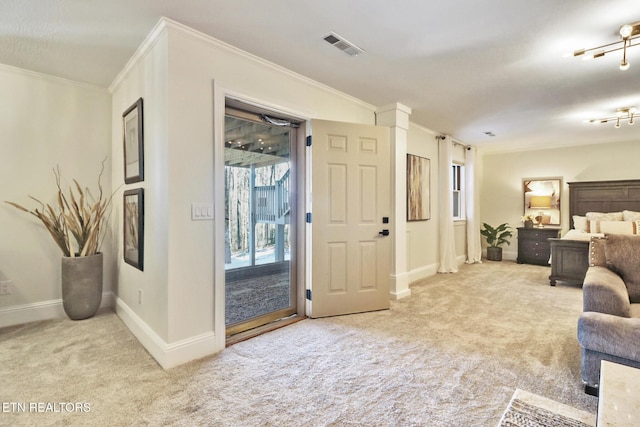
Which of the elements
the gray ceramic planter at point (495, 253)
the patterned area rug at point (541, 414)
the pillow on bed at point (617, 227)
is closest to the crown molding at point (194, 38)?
the patterned area rug at point (541, 414)

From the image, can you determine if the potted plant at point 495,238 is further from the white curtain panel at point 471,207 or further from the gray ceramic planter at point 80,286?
the gray ceramic planter at point 80,286

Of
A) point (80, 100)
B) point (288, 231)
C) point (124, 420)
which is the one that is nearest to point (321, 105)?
point (288, 231)

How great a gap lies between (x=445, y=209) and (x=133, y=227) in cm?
479

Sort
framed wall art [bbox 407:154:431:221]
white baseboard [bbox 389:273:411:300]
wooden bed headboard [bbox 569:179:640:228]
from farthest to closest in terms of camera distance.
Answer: wooden bed headboard [bbox 569:179:640:228]
framed wall art [bbox 407:154:431:221]
white baseboard [bbox 389:273:411:300]

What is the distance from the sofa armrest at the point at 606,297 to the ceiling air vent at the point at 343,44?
2.51 m

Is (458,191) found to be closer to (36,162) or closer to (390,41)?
(390,41)

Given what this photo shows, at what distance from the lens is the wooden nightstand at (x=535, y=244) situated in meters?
6.13

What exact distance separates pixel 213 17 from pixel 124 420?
2.56 meters

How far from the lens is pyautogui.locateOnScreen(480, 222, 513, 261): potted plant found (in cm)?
684

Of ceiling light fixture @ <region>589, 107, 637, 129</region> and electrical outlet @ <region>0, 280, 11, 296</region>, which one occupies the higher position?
ceiling light fixture @ <region>589, 107, 637, 129</region>

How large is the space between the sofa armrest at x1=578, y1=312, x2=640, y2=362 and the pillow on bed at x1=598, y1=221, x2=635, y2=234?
439 centimetres

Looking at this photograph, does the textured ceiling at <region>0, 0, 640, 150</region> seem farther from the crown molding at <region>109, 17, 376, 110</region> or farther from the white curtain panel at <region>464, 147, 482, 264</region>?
the white curtain panel at <region>464, 147, 482, 264</region>

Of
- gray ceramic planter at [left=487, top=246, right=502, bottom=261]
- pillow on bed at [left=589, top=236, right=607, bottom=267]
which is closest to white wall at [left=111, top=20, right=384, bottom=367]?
pillow on bed at [left=589, top=236, right=607, bottom=267]

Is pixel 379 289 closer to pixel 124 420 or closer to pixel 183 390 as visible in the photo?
pixel 183 390
